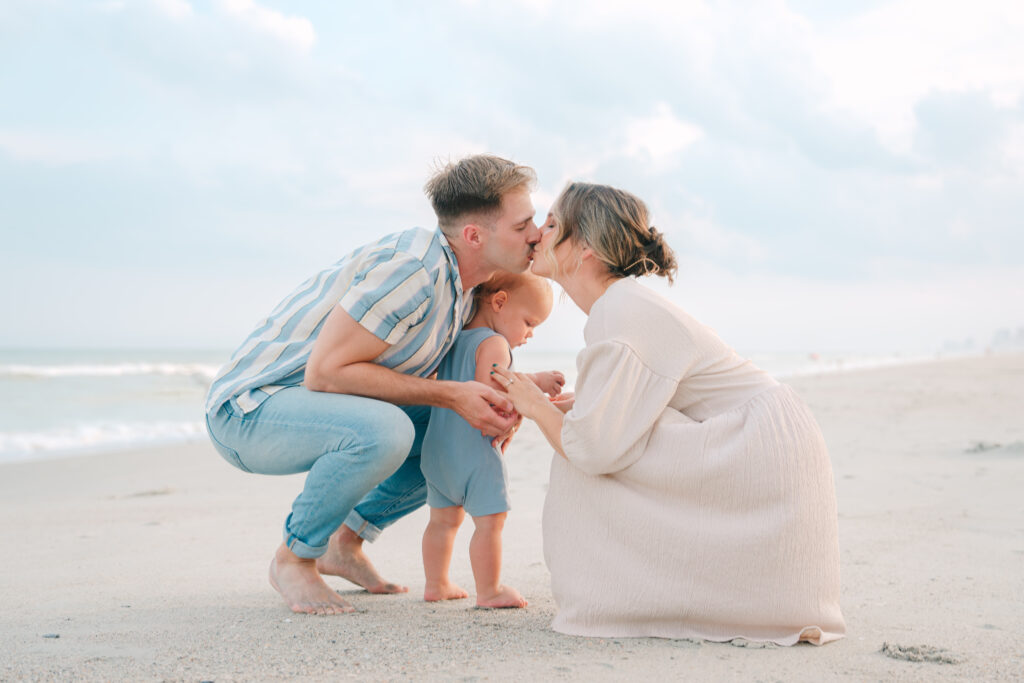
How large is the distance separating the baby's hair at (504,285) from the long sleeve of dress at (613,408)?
0.98m

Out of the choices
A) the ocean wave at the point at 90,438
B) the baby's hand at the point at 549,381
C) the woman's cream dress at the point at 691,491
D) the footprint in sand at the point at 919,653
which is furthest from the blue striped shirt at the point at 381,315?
the ocean wave at the point at 90,438

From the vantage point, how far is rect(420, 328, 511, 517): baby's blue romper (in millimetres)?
2834

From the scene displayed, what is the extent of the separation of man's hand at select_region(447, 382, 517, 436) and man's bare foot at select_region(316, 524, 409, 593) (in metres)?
0.85

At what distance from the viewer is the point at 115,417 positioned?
1231cm

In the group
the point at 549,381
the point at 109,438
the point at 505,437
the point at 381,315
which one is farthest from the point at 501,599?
the point at 109,438

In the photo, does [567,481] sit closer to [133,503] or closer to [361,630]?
[361,630]

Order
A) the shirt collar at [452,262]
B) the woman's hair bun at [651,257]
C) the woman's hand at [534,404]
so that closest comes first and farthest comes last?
the woman's hand at [534,404] < the woman's hair bun at [651,257] < the shirt collar at [452,262]

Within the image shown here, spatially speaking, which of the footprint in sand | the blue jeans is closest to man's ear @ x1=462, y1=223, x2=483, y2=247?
the blue jeans

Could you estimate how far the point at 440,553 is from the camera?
2.96 m

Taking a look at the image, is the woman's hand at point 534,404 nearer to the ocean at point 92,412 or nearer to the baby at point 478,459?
the baby at point 478,459

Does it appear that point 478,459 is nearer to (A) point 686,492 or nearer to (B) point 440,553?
(B) point 440,553

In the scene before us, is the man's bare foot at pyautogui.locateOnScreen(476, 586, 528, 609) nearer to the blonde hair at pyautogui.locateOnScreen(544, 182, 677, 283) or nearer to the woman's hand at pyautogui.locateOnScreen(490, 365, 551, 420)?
the woman's hand at pyautogui.locateOnScreen(490, 365, 551, 420)

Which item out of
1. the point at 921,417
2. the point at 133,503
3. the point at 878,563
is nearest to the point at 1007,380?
Result: the point at 921,417

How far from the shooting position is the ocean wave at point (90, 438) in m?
8.95
